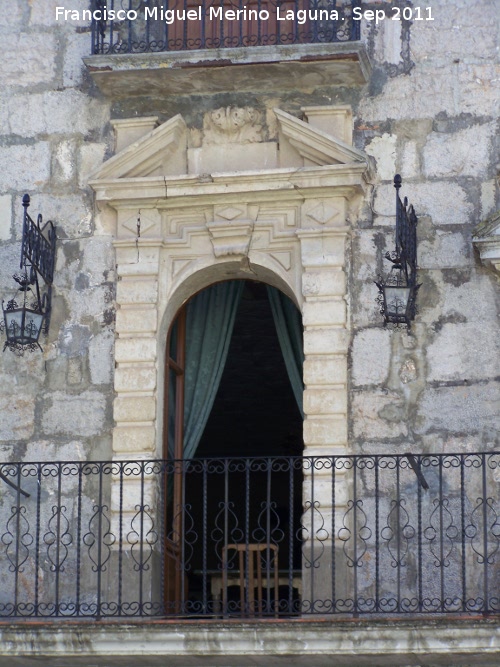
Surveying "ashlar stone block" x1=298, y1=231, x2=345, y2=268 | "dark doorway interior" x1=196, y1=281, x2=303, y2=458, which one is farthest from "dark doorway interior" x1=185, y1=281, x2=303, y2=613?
"ashlar stone block" x1=298, y1=231, x2=345, y2=268

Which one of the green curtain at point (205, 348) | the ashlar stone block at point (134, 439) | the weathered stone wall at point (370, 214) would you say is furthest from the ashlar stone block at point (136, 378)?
the green curtain at point (205, 348)

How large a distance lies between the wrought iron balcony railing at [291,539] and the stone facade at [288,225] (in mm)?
199

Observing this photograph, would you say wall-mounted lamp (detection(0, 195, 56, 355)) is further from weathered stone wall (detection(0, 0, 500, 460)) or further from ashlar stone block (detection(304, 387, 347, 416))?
ashlar stone block (detection(304, 387, 347, 416))

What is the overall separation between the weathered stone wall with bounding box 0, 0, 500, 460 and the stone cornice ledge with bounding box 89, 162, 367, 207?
239 mm

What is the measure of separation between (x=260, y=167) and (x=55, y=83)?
1694 millimetres

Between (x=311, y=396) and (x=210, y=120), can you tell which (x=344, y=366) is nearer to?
(x=311, y=396)

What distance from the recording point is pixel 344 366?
10320 mm

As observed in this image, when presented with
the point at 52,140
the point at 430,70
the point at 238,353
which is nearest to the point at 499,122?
the point at 430,70

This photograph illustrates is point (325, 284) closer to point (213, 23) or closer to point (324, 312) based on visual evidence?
point (324, 312)

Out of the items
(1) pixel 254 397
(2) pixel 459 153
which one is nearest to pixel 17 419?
(2) pixel 459 153

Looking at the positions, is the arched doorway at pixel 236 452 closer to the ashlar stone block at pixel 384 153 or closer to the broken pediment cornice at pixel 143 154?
the broken pediment cornice at pixel 143 154

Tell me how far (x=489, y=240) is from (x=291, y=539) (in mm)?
2382

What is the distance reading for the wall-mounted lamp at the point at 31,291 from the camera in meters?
10.5

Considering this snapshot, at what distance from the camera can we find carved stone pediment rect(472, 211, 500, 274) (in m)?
10.2
